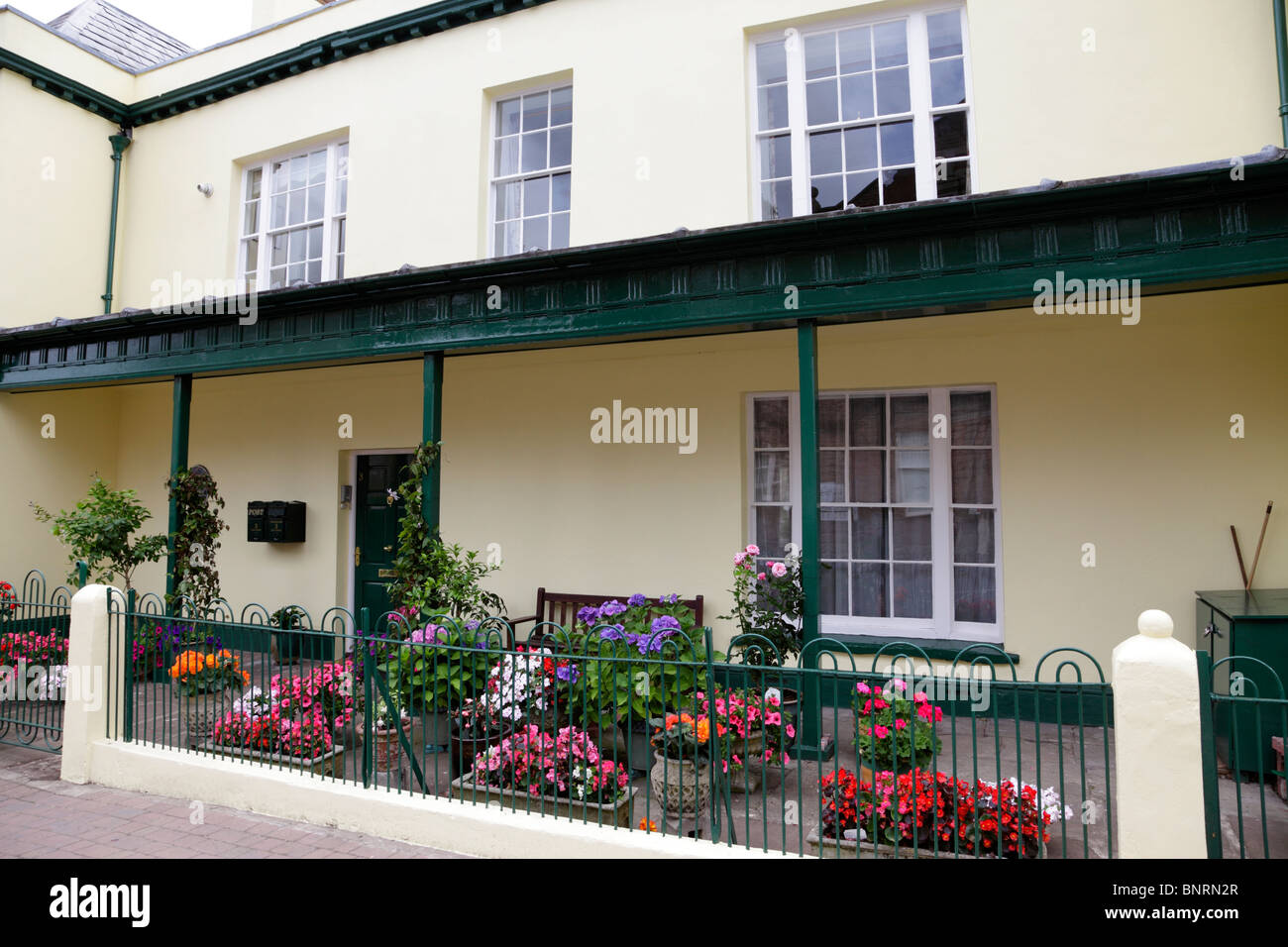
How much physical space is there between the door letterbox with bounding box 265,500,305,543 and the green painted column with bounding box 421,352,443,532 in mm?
3399

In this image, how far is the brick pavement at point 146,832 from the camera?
4.54m

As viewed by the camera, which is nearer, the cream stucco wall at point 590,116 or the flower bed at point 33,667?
the cream stucco wall at point 590,116

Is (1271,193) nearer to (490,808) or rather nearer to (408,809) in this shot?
(490,808)

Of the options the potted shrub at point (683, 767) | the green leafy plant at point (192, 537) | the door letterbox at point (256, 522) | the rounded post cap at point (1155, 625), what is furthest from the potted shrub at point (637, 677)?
the door letterbox at point (256, 522)

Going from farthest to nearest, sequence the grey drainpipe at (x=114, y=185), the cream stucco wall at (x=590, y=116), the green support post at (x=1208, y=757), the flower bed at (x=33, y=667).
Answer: the grey drainpipe at (x=114, y=185), the flower bed at (x=33, y=667), the cream stucco wall at (x=590, y=116), the green support post at (x=1208, y=757)

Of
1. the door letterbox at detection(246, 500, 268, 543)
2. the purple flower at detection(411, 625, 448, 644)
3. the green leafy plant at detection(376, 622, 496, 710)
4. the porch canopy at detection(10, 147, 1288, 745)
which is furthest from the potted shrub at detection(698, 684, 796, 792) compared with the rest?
the door letterbox at detection(246, 500, 268, 543)

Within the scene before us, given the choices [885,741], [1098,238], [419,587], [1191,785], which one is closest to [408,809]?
[419,587]

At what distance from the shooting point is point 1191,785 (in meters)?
3.28

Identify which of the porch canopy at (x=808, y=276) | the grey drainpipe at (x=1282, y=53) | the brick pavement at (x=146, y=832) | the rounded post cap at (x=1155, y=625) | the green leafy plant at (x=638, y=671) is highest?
the grey drainpipe at (x=1282, y=53)

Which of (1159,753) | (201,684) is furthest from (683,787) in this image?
(201,684)

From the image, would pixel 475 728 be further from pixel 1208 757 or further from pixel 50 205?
pixel 50 205

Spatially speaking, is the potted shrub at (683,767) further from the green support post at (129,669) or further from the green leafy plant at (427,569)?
the green support post at (129,669)

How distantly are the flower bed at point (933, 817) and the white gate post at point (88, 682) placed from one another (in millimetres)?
4953

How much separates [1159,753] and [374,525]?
823 cm
